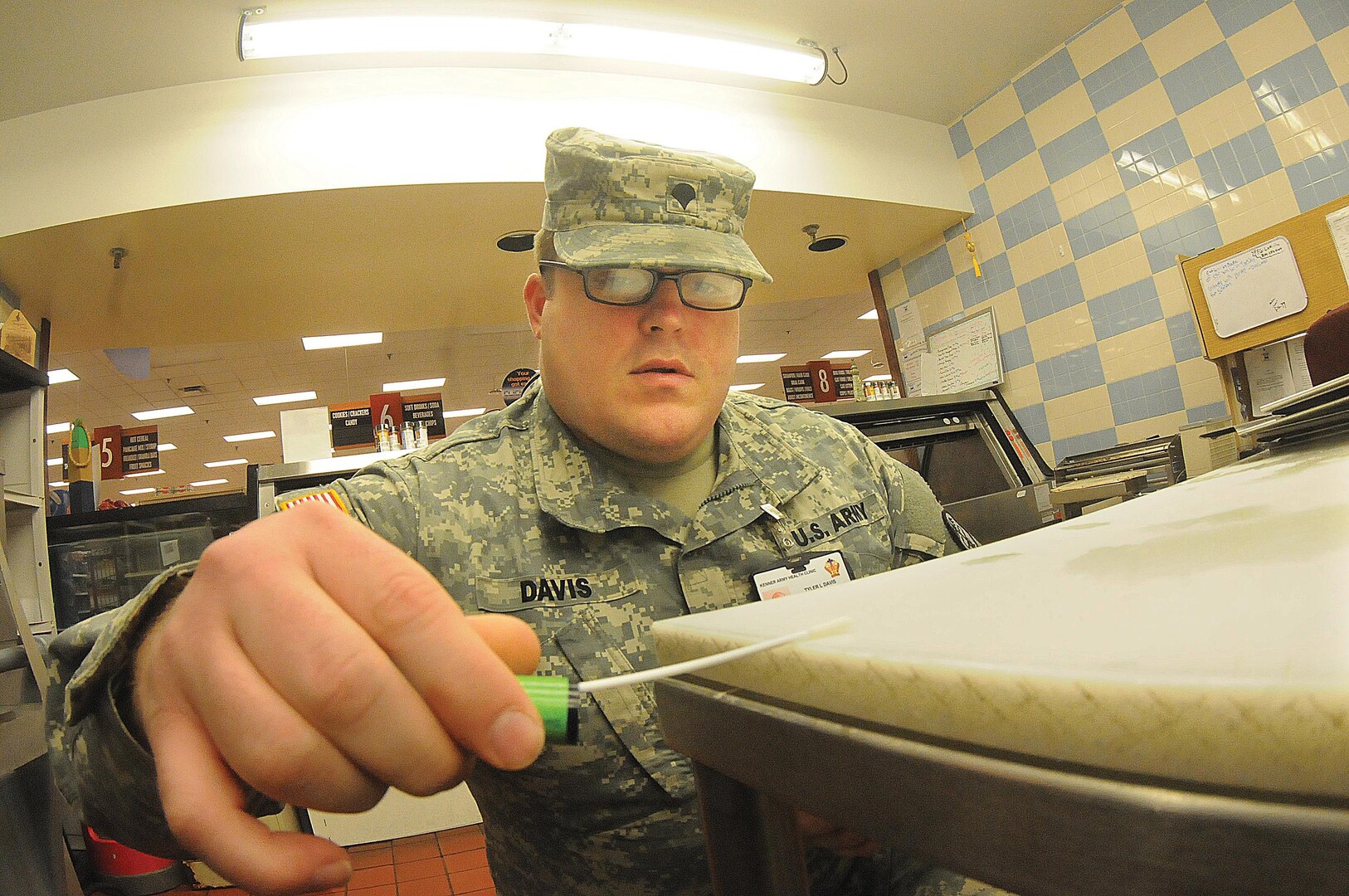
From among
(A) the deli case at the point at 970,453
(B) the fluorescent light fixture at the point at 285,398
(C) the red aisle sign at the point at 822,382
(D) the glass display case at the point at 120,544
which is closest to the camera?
(A) the deli case at the point at 970,453

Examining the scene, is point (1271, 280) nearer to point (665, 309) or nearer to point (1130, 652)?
point (665, 309)

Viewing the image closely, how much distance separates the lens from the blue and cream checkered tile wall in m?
2.74

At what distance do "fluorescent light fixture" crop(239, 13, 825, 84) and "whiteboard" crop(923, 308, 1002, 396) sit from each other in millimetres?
1538

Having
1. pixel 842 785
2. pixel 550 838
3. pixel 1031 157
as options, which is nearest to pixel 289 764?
pixel 842 785

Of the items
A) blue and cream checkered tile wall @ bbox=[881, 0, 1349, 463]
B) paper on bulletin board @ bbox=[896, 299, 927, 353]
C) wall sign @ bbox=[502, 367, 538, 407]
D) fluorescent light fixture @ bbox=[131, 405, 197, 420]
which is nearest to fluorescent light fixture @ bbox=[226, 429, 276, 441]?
fluorescent light fixture @ bbox=[131, 405, 197, 420]

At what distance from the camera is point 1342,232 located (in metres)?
2.49

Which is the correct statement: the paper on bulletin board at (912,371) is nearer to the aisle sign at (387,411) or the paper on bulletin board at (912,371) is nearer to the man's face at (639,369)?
the aisle sign at (387,411)

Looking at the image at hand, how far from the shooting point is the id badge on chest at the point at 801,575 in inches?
43.3

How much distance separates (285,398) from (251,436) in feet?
7.77

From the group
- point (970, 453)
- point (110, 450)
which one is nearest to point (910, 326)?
point (970, 453)

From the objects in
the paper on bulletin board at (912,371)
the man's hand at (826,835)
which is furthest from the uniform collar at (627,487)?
the paper on bulletin board at (912,371)

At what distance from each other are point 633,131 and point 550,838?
3.18 m

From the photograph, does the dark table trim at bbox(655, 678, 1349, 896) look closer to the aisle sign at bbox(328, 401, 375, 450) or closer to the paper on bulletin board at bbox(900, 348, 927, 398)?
the aisle sign at bbox(328, 401, 375, 450)

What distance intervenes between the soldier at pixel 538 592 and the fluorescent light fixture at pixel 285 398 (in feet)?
26.0
